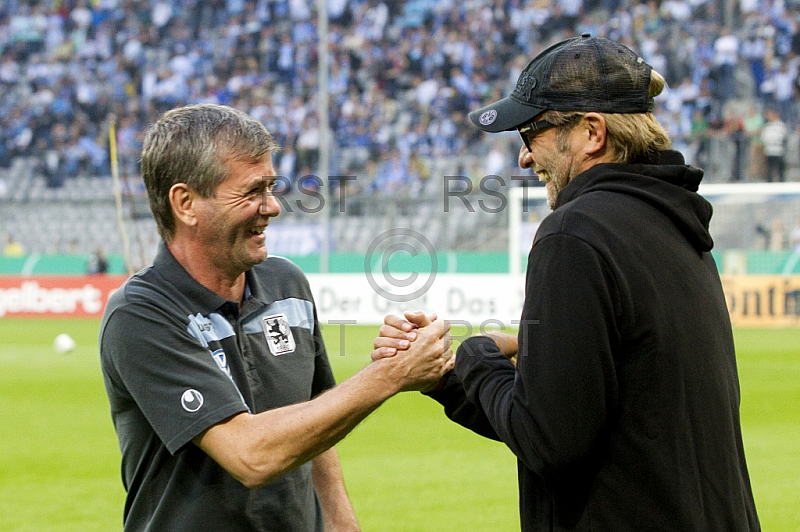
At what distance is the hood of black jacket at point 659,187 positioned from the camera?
2320mm

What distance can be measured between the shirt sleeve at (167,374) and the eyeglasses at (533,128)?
102cm

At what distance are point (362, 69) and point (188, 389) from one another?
26736 mm

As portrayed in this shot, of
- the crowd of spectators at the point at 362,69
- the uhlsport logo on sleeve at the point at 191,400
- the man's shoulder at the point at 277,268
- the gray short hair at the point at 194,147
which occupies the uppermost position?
the crowd of spectators at the point at 362,69

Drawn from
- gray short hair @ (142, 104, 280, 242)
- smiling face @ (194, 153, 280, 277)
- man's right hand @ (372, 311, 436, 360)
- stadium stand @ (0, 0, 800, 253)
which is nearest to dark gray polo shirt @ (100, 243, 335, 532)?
smiling face @ (194, 153, 280, 277)

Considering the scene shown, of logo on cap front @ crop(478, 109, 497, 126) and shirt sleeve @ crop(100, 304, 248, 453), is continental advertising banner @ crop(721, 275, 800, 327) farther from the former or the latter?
shirt sleeve @ crop(100, 304, 248, 453)

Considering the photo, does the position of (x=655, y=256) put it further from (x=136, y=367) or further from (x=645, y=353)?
(x=136, y=367)

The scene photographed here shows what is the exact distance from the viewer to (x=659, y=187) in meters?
2.35

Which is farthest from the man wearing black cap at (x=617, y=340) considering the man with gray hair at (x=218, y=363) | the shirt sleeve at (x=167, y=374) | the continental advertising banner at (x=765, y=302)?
the continental advertising banner at (x=765, y=302)

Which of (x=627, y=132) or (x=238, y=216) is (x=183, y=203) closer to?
(x=238, y=216)

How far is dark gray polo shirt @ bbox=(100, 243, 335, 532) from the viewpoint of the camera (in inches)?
102

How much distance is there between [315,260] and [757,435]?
12952 mm

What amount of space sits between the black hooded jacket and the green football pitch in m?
2.66

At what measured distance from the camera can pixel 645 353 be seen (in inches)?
86.4

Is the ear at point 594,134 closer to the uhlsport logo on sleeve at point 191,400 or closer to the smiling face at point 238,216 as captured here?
the smiling face at point 238,216
